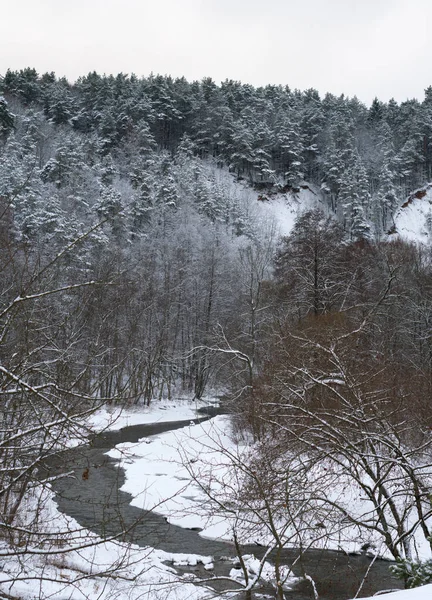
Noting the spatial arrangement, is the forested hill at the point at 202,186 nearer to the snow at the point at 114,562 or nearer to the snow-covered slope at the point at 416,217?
the snow-covered slope at the point at 416,217

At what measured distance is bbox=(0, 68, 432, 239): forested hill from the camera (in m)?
59.7

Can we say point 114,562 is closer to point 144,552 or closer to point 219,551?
point 144,552

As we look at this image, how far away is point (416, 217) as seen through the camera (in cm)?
6250

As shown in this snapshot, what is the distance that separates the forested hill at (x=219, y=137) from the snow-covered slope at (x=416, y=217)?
161cm

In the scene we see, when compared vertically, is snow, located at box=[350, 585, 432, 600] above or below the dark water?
above

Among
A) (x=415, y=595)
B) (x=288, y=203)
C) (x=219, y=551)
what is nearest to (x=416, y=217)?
(x=288, y=203)

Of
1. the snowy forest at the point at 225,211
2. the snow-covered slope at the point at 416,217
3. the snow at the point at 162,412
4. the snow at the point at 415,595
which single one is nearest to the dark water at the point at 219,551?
the snowy forest at the point at 225,211

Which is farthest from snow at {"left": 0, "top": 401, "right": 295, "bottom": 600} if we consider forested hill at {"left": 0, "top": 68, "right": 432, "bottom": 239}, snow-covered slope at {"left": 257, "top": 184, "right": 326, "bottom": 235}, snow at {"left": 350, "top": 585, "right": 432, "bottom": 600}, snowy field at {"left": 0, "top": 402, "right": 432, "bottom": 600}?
snow-covered slope at {"left": 257, "top": 184, "right": 326, "bottom": 235}

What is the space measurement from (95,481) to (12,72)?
82813 millimetres

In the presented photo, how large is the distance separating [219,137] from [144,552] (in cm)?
7079

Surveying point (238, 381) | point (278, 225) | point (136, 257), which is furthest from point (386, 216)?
point (238, 381)

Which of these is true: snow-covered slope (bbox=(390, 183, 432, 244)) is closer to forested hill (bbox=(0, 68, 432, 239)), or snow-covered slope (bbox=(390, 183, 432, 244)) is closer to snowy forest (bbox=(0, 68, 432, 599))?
snowy forest (bbox=(0, 68, 432, 599))

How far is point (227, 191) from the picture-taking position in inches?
2475

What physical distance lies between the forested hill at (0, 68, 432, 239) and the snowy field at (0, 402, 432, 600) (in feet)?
136
